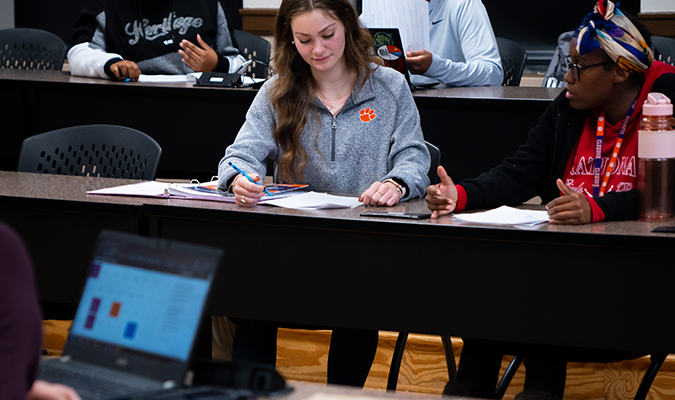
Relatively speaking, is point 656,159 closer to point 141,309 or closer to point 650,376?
point 650,376

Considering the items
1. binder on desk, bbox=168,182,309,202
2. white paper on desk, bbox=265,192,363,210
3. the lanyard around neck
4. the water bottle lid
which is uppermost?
the water bottle lid

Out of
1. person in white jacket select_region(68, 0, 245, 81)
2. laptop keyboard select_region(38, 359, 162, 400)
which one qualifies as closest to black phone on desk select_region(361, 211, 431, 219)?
laptop keyboard select_region(38, 359, 162, 400)

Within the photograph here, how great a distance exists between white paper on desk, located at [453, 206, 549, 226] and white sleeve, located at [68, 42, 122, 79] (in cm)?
205

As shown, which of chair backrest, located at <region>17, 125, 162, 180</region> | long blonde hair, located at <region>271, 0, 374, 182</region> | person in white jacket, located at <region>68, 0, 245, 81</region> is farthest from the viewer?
person in white jacket, located at <region>68, 0, 245, 81</region>

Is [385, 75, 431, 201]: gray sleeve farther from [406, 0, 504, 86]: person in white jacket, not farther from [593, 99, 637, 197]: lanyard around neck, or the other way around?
[406, 0, 504, 86]: person in white jacket

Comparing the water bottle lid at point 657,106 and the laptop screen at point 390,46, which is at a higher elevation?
the laptop screen at point 390,46

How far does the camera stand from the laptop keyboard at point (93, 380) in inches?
29.0

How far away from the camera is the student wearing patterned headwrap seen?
1.58 metres

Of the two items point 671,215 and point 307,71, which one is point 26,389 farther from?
point 307,71

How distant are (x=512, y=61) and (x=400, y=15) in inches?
38.1

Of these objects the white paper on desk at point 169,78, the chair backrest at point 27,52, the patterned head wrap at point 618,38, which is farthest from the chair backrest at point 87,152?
the chair backrest at point 27,52

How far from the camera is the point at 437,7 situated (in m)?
3.08

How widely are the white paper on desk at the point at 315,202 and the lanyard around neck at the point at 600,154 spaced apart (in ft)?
1.82

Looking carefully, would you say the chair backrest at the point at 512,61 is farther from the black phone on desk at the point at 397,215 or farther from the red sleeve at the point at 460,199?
the black phone on desk at the point at 397,215
